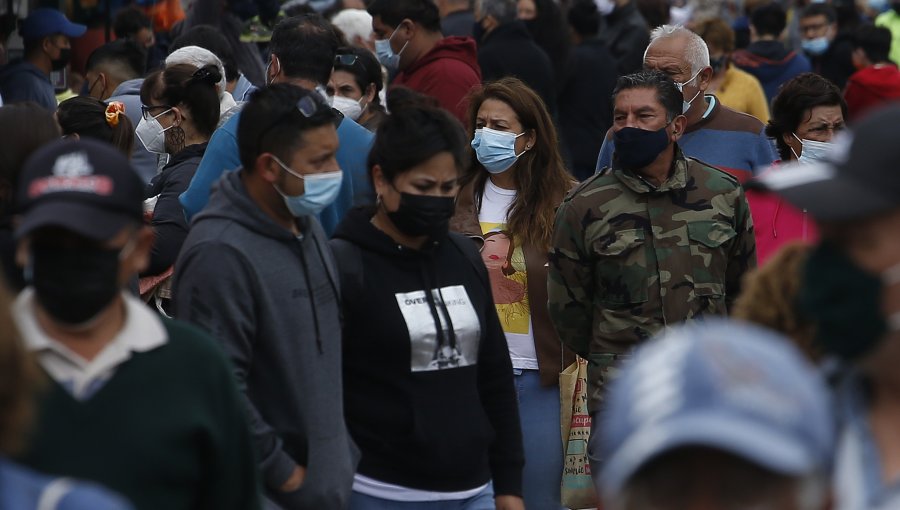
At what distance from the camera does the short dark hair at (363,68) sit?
788cm

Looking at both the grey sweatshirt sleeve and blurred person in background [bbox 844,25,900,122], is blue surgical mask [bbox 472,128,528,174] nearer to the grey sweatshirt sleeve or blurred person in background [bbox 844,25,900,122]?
the grey sweatshirt sleeve

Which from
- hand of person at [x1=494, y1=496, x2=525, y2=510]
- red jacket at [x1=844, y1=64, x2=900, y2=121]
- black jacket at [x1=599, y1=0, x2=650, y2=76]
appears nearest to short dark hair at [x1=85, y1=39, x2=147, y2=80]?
black jacket at [x1=599, y1=0, x2=650, y2=76]

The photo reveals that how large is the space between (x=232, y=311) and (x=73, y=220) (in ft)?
4.02

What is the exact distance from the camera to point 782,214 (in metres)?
6.39

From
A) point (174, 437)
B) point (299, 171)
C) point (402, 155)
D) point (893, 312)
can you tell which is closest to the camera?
point (893, 312)

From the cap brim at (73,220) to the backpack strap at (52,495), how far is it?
683mm

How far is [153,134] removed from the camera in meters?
7.02

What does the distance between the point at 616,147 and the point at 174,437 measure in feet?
10.1

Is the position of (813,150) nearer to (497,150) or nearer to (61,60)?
(497,150)

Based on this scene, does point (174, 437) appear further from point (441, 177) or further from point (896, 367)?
point (441, 177)

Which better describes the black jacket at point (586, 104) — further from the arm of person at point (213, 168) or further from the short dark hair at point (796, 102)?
the arm of person at point (213, 168)

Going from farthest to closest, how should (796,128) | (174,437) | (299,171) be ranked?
(796,128)
(299,171)
(174,437)

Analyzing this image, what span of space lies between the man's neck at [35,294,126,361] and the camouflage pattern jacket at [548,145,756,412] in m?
2.82

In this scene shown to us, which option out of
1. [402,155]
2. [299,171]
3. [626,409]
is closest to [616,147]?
[402,155]
